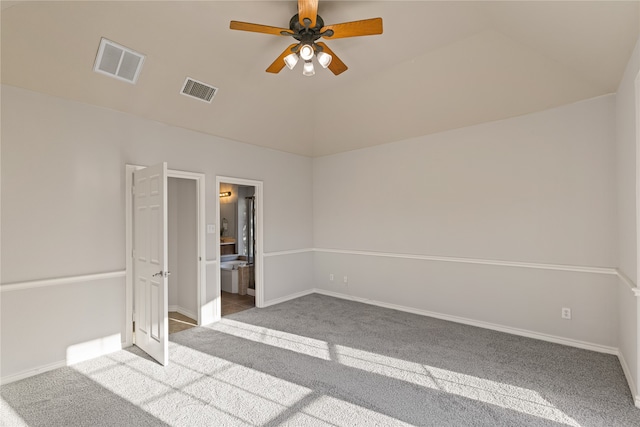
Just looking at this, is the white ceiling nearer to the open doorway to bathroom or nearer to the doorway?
the doorway

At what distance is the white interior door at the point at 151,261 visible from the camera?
9.84 feet

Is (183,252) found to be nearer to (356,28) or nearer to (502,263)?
(356,28)

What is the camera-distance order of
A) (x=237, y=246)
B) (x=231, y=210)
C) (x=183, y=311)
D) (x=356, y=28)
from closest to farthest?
(x=356, y=28)
(x=183, y=311)
(x=237, y=246)
(x=231, y=210)

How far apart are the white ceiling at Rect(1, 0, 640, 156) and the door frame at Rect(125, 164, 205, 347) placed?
676 mm

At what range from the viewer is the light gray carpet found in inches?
87.1

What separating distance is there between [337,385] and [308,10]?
118 inches

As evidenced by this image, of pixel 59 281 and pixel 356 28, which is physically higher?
pixel 356 28

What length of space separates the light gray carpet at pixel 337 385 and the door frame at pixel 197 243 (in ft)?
1.20

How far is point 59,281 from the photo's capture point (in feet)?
9.82

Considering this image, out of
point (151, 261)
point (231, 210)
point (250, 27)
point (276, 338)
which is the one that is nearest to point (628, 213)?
point (250, 27)

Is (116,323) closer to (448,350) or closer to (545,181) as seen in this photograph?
(448,350)

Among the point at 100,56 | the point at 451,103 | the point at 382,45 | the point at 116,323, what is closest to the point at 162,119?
the point at 100,56

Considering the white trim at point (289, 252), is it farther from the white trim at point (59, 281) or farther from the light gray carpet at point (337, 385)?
the white trim at point (59, 281)

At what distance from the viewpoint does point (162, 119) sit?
3760 millimetres
